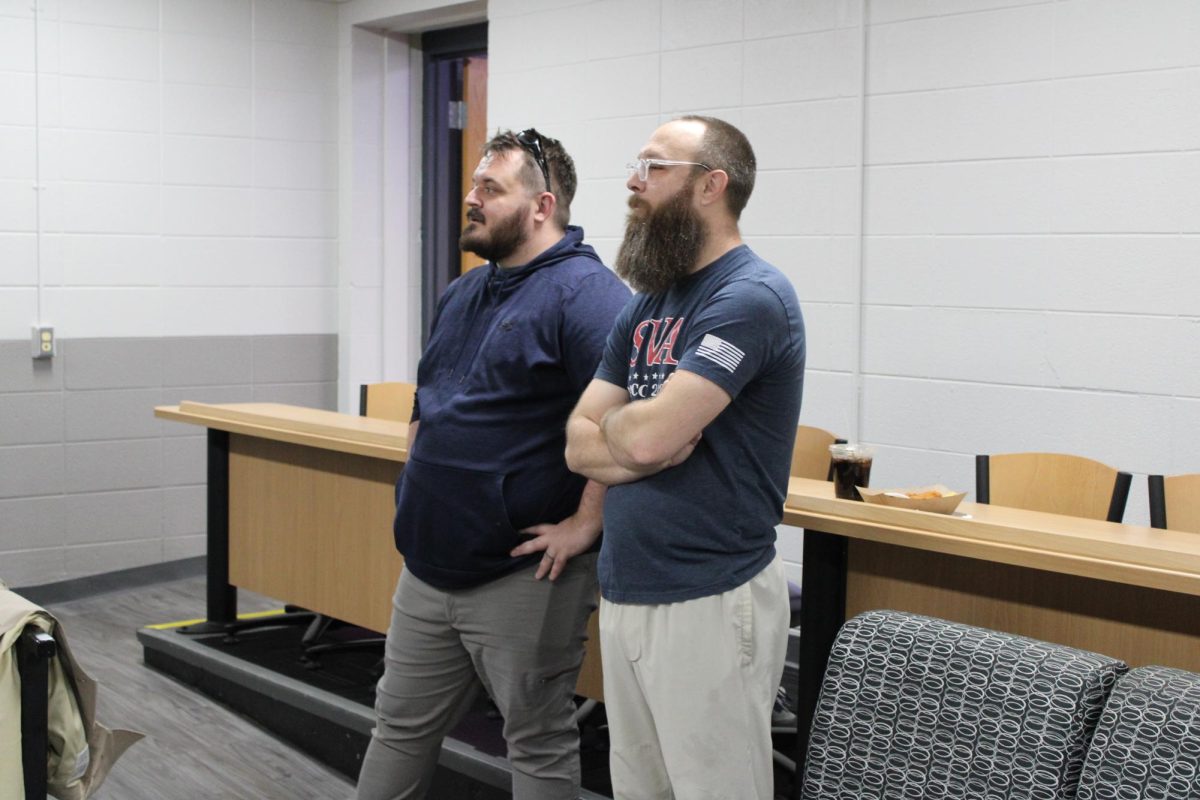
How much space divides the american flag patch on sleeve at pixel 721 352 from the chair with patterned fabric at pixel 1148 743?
2.22 ft

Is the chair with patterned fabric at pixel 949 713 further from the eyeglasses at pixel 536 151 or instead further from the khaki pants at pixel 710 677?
the eyeglasses at pixel 536 151

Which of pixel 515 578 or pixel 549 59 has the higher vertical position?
pixel 549 59

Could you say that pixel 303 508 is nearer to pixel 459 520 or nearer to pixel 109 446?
pixel 459 520

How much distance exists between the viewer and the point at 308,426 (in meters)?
3.82

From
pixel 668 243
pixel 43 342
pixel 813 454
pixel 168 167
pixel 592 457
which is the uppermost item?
pixel 168 167

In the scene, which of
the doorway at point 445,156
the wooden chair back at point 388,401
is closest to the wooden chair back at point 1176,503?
the wooden chair back at point 388,401

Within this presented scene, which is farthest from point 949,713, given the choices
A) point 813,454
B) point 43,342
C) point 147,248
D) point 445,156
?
point 445,156

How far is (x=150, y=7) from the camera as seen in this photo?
18.2 ft

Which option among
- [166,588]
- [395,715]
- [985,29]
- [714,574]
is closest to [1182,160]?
[985,29]

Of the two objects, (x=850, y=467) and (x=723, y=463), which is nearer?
(x=723, y=463)

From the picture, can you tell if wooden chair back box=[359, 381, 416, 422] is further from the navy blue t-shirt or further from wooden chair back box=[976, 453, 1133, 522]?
the navy blue t-shirt

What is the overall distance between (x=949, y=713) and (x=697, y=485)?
0.50m

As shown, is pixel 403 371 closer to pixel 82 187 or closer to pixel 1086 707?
pixel 82 187

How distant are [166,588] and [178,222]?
1536 mm
